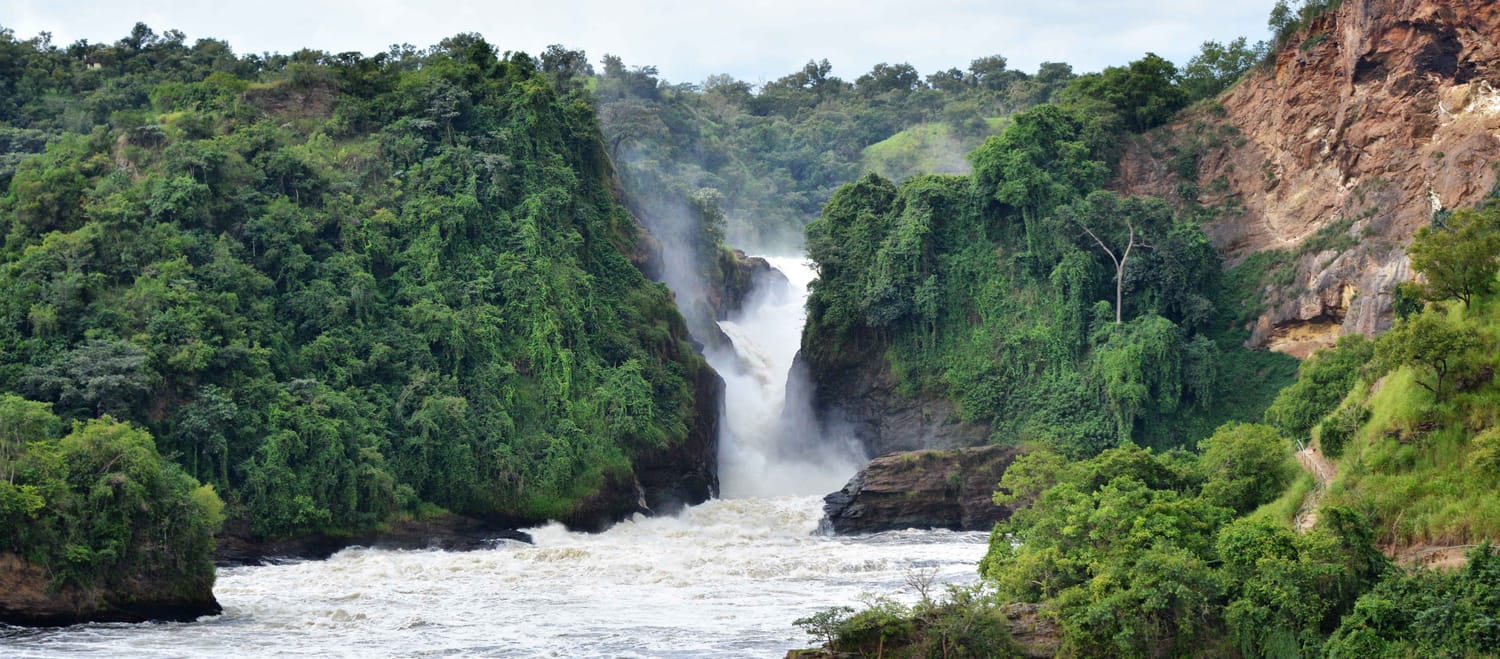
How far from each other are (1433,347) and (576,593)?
1913 centimetres

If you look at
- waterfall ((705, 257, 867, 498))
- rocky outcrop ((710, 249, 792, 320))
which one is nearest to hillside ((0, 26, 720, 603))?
waterfall ((705, 257, 867, 498))

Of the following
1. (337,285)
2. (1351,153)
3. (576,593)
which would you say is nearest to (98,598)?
(576,593)

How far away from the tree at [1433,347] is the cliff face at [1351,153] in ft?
68.8

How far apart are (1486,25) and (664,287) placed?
28449mm

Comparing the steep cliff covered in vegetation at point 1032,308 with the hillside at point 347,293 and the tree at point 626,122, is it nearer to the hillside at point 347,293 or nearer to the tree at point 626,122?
the hillside at point 347,293

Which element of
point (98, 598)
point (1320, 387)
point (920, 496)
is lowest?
point (98, 598)

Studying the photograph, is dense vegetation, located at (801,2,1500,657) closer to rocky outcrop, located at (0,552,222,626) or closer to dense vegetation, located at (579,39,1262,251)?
rocky outcrop, located at (0,552,222,626)

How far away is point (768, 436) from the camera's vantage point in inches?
2324

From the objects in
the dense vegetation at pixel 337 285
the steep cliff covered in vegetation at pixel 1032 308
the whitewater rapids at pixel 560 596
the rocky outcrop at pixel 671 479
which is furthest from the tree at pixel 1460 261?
the rocky outcrop at pixel 671 479

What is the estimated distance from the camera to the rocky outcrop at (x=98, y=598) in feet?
98.8

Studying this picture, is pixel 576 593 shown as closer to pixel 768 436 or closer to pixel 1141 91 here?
pixel 768 436

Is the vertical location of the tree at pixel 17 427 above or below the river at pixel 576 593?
above

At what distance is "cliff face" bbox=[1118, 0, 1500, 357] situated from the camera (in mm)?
48438

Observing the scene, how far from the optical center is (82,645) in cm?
2859
